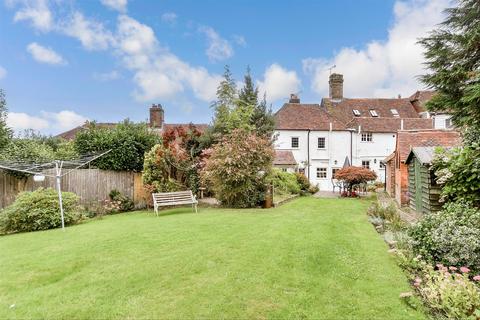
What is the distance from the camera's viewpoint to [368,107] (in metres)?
33.0

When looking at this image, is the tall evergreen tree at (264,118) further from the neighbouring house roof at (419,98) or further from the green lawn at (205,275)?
the neighbouring house roof at (419,98)

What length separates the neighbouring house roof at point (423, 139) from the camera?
13859 mm

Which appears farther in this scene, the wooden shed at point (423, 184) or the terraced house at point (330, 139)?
the terraced house at point (330, 139)

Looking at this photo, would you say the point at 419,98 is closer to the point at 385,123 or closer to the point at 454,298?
the point at 385,123

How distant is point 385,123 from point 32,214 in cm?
2924

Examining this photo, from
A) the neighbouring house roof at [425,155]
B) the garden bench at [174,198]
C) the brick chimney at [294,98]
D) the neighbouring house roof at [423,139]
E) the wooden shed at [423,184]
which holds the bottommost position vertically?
the garden bench at [174,198]

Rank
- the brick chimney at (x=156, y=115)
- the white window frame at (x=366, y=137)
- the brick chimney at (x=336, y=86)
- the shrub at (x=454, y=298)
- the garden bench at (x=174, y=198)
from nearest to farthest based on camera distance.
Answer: the shrub at (x=454, y=298) → the garden bench at (x=174, y=198) → the white window frame at (x=366, y=137) → the brick chimney at (x=156, y=115) → the brick chimney at (x=336, y=86)

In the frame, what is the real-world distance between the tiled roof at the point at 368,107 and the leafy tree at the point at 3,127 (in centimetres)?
2645

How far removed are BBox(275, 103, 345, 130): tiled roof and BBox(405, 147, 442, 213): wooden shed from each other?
1586 cm

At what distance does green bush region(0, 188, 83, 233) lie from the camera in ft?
33.9

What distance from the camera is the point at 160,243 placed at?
7105mm

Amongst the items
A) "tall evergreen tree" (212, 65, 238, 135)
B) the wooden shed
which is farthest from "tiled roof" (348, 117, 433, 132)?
the wooden shed

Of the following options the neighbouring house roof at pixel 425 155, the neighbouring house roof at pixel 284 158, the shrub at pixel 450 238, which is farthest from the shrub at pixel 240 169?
the neighbouring house roof at pixel 284 158

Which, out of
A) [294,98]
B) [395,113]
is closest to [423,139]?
[294,98]
